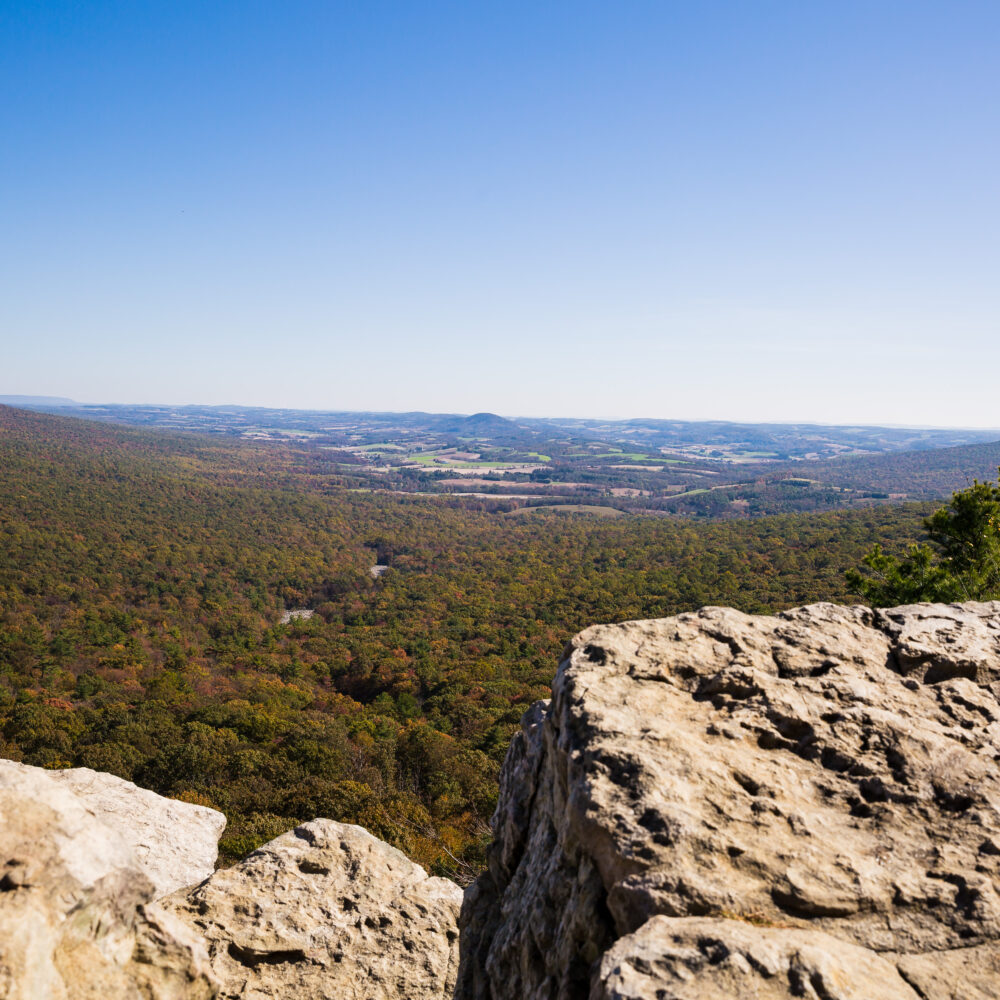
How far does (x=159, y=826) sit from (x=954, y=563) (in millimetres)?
24328

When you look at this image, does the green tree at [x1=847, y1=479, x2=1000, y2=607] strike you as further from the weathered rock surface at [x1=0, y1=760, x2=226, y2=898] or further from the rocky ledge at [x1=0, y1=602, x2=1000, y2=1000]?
the weathered rock surface at [x1=0, y1=760, x2=226, y2=898]

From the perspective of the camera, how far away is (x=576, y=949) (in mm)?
5316

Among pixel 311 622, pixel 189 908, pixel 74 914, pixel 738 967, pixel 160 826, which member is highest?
pixel 738 967

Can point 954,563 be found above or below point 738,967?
above

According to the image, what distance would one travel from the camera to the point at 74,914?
5.34 metres

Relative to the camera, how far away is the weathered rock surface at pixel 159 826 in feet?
40.3

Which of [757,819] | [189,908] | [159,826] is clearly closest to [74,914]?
[189,908]

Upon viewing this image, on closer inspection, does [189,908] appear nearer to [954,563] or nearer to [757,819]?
[757,819]

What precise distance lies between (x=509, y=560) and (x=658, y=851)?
9853 cm


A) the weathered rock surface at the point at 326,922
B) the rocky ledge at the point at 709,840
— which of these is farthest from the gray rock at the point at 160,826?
the rocky ledge at the point at 709,840

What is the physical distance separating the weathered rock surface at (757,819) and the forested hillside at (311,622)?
1403 cm

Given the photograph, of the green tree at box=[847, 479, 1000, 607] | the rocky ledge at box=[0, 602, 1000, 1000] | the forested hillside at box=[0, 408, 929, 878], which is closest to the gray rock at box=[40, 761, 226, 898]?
the rocky ledge at box=[0, 602, 1000, 1000]

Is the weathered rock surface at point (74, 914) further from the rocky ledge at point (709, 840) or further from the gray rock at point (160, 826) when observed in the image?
the gray rock at point (160, 826)

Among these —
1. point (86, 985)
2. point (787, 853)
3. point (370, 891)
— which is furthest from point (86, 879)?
point (370, 891)
